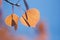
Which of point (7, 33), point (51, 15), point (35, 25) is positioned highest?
point (51, 15)

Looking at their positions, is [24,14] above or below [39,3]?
below

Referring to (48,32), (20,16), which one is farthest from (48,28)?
(20,16)

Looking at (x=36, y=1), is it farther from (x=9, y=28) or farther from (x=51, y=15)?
(x=9, y=28)

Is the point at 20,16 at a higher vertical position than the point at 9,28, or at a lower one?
higher

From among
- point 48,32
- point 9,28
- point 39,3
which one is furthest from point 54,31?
point 9,28

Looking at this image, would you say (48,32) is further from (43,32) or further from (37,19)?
(37,19)
